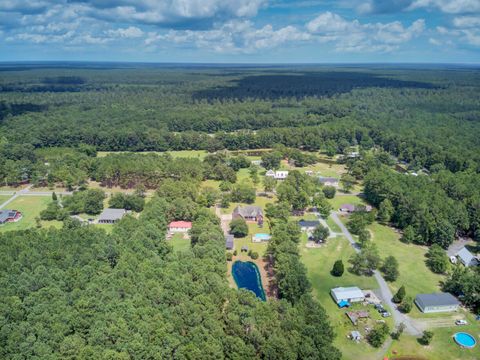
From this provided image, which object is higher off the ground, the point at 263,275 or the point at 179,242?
the point at 179,242

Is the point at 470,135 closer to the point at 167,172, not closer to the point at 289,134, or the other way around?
the point at 289,134

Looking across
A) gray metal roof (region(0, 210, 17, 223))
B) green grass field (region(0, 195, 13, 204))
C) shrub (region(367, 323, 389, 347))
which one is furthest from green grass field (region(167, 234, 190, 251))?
green grass field (region(0, 195, 13, 204))

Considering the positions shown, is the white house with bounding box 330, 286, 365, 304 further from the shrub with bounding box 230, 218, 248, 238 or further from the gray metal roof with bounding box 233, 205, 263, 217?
the gray metal roof with bounding box 233, 205, 263, 217

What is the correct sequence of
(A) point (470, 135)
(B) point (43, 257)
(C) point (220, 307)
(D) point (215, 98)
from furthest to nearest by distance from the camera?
(D) point (215, 98), (A) point (470, 135), (B) point (43, 257), (C) point (220, 307)

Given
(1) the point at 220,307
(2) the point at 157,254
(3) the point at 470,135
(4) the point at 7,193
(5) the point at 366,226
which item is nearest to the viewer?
(1) the point at 220,307

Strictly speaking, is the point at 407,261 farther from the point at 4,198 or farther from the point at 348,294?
the point at 4,198

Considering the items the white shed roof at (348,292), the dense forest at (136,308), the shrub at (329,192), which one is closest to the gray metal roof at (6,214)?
the dense forest at (136,308)

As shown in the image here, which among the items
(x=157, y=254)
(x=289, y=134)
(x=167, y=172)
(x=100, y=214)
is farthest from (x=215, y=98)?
(x=157, y=254)

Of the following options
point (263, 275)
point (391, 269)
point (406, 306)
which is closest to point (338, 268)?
point (391, 269)
